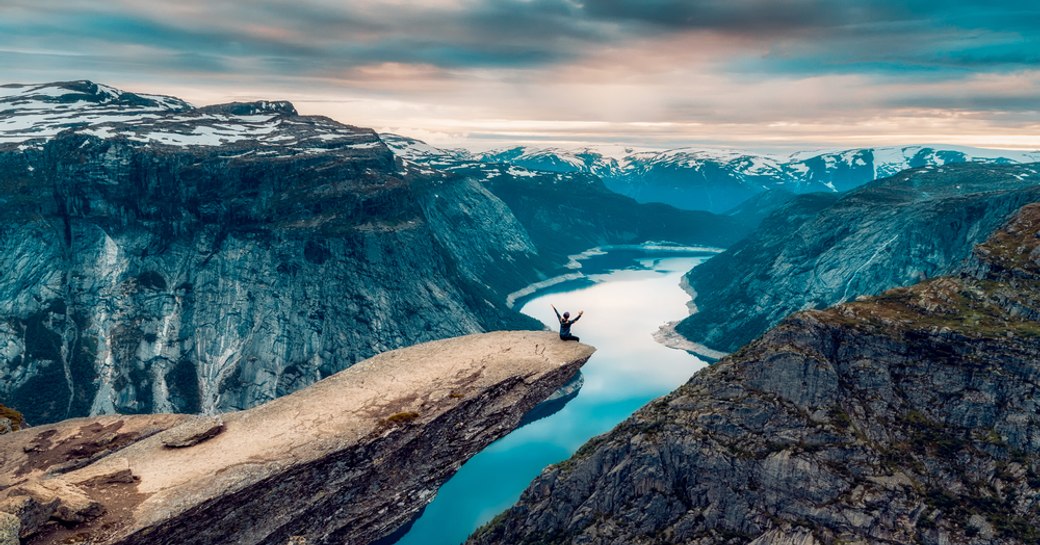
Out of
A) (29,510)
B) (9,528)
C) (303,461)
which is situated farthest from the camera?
(303,461)

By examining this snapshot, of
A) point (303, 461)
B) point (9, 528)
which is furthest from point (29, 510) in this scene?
point (303, 461)

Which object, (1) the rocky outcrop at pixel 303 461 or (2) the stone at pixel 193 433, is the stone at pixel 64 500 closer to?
(1) the rocky outcrop at pixel 303 461

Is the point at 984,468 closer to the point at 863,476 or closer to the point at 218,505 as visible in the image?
the point at 863,476

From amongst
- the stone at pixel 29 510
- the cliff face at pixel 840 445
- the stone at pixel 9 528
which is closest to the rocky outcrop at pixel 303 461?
the stone at pixel 29 510

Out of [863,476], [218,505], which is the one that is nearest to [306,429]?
[218,505]

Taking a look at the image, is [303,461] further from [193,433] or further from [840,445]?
[840,445]

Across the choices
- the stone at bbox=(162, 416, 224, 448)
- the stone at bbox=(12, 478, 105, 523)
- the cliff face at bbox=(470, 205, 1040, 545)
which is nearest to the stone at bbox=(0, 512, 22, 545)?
the stone at bbox=(12, 478, 105, 523)
